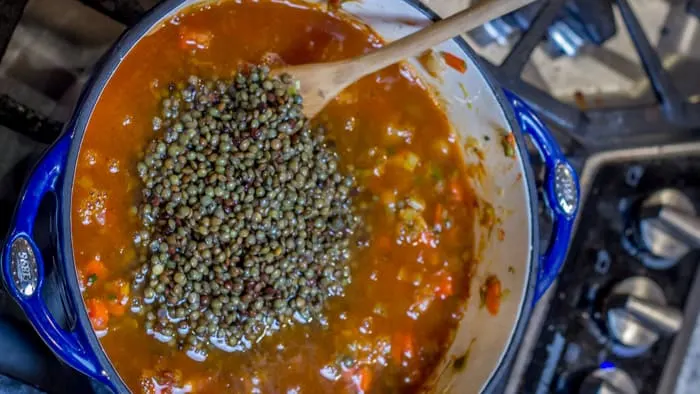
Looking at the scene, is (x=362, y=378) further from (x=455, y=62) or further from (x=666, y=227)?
(x=666, y=227)

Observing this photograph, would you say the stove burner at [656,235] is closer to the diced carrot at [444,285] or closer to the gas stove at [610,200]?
the gas stove at [610,200]

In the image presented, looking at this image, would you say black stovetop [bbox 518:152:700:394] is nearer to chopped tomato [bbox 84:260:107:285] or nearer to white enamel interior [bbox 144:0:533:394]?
white enamel interior [bbox 144:0:533:394]

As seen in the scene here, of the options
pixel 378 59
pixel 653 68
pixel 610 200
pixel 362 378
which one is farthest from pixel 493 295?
pixel 653 68

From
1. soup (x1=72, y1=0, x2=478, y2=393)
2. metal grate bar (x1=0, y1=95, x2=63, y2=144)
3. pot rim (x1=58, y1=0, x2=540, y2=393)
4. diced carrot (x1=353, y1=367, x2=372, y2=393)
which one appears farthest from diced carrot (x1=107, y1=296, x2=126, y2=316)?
diced carrot (x1=353, y1=367, x2=372, y2=393)

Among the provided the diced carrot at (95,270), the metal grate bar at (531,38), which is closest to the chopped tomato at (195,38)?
the diced carrot at (95,270)

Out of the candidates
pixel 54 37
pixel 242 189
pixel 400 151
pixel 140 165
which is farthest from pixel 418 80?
pixel 54 37

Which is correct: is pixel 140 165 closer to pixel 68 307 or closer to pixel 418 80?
pixel 68 307
